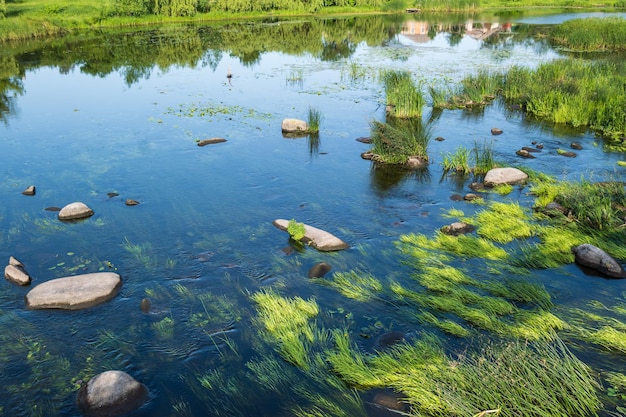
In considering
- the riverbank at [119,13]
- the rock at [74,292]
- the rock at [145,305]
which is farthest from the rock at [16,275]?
the riverbank at [119,13]

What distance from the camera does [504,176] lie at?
14664mm

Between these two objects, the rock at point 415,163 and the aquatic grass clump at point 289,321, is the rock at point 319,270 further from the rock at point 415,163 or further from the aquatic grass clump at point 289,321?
the rock at point 415,163

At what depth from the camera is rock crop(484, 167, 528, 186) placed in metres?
14.6

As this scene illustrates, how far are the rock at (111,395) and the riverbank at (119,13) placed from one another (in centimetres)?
4760

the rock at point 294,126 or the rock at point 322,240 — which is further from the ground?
the rock at point 294,126

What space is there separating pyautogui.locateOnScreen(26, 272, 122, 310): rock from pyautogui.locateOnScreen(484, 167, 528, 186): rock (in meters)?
10.8

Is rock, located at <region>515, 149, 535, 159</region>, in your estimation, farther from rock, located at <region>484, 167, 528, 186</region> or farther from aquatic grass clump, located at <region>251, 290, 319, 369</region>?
aquatic grass clump, located at <region>251, 290, 319, 369</region>

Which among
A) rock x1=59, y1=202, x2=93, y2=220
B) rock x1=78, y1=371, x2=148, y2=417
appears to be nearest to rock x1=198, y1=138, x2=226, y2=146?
rock x1=59, y1=202, x2=93, y2=220

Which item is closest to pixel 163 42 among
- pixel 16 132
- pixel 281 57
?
pixel 281 57

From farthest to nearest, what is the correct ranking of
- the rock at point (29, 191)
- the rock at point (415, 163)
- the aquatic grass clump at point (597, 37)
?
the aquatic grass clump at point (597, 37)
the rock at point (415, 163)
the rock at point (29, 191)

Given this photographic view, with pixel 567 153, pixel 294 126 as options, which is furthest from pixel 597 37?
pixel 294 126

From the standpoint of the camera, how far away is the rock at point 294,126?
20156mm

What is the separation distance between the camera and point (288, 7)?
6638 centimetres

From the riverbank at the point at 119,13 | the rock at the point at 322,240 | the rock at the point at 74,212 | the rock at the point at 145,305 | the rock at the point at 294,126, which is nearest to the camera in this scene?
the rock at the point at 145,305
